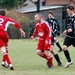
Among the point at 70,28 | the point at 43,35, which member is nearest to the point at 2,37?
the point at 43,35

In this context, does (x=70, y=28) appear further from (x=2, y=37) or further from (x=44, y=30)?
(x=2, y=37)

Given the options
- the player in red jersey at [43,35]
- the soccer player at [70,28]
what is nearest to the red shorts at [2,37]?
the player in red jersey at [43,35]

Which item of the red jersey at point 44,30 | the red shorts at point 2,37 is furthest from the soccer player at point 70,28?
the red shorts at point 2,37

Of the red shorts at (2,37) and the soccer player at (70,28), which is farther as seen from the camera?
the soccer player at (70,28)

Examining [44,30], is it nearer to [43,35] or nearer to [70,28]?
[43,35]

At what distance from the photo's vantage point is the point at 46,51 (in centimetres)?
1388

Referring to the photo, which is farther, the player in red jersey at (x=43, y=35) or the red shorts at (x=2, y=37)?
the player in red jersey at (x=43, y=35)

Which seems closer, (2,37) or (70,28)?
(2,37)

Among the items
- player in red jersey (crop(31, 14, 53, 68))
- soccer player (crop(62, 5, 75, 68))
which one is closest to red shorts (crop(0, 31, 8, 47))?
player in red jersey (crop(31, 14, 53, 68))

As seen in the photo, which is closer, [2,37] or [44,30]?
[2,37]

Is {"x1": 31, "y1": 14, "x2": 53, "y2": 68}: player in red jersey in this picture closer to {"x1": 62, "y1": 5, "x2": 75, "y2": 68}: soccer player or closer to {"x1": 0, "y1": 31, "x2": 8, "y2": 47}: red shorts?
{"x1": 62, "y1": 5, "x2": 75, "y2": 68}: soccer player

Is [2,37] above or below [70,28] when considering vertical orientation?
below

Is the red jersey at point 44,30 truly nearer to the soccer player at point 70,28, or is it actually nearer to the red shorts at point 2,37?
the soccer player at point 70,28

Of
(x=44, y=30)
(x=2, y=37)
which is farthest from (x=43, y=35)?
(x=2, y=37)
